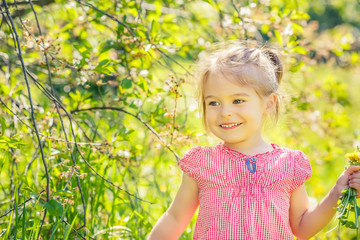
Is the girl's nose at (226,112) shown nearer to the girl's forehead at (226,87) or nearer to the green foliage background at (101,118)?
the girl's forehead at (226,87)

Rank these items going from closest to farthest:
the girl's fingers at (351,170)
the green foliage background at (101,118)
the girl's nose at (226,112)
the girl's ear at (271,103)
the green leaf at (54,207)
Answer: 1. the green leaf at (54,207)
2. the girl's fingers at (351,170)
3. the girl's nose at (226,112)
4. the girl's ear at (271,103)
5. the green foliage background at (101,118)

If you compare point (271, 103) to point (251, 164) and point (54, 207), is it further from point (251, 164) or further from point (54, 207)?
point (54, 207)

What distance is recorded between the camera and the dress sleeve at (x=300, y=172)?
1745mm

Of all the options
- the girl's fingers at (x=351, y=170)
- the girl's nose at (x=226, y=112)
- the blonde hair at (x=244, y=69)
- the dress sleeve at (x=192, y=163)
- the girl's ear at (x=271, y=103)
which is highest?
the blonde hair at (x=244, y=69)

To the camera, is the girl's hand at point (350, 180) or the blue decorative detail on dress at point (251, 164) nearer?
the girl's hand at point (350, 180)

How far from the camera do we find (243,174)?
1724 mm

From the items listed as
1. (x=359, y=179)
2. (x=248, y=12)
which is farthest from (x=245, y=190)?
(x=248, y=12)

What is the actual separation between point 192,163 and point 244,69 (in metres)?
0.39

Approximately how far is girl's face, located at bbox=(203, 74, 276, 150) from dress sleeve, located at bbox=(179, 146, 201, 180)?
0.40 feet

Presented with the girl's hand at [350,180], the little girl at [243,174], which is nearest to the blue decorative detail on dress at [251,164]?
the little girl at [243,174]

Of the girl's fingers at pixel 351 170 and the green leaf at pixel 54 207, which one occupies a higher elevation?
the girl's fingers at pixel 351 170

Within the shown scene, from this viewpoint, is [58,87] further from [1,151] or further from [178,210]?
[178,210]

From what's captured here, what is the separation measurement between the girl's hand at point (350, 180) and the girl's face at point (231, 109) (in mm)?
345

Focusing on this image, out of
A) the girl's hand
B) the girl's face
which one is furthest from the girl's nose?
the girl's hand
